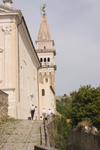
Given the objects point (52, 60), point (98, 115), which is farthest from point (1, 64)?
point (52, 60)

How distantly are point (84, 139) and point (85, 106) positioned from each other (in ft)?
57.5

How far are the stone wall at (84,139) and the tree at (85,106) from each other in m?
12.7

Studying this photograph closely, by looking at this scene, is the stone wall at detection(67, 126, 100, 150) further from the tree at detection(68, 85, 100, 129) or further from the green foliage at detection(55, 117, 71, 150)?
the tree at detection(68, 85, 100, 129)

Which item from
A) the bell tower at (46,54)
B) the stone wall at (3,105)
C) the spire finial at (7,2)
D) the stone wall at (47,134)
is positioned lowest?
the stone wall at (47,134)

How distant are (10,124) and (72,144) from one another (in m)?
6.47

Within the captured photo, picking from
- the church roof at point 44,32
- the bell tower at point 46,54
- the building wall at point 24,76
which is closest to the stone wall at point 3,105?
the building wall at point 24,76

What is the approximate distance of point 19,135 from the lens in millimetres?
11508

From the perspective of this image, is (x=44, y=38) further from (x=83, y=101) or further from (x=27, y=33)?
(x=27, y=33)

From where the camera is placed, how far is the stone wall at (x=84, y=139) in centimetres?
1341

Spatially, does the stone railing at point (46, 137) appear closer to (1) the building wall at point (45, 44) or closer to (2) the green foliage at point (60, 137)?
(2) the green foliage at point (60, 137)

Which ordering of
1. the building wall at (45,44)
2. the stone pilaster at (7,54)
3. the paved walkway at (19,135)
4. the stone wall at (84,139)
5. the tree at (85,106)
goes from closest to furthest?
1. the paved walkway at (19,135)
2. the stone wall at (84,139)
3. the stone pilaster at (7,54)
4. the tree at (85,106)
5. the building wall at (45,44)

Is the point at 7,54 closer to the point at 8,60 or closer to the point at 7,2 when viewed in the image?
the point at 8,60

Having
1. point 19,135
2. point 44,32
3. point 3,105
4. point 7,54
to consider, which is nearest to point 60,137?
point 3,105

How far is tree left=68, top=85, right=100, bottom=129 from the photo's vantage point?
104ft
